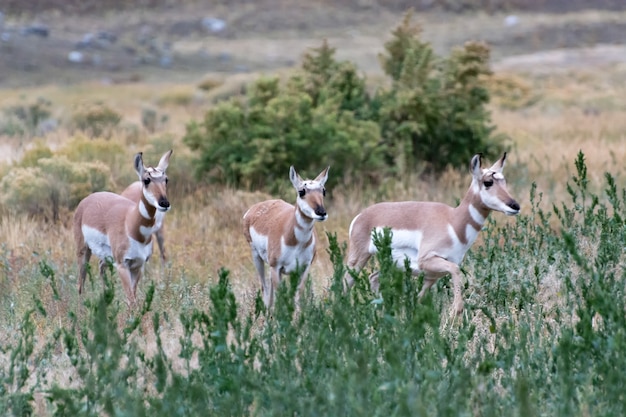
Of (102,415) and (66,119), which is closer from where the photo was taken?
(102,415)

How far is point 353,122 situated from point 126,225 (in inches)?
278

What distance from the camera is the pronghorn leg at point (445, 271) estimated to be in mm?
7488

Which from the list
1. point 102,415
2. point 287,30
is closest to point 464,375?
point 102,415

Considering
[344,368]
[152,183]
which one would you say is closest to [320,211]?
[152,183]

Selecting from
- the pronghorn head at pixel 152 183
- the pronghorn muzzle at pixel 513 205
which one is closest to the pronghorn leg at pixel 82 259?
the pronghorn head at pixel 152 183

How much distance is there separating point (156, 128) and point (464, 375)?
1838cm

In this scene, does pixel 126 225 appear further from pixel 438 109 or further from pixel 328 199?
pixel 438 109

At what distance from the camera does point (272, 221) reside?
8602mm

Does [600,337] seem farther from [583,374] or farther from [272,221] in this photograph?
[272,221]

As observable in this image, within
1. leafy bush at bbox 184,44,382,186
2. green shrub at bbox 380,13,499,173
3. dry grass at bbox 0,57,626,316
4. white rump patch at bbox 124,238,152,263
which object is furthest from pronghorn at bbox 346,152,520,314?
green shrub at bbox 380,13,499,173

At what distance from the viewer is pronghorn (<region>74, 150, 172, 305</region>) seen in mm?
8477

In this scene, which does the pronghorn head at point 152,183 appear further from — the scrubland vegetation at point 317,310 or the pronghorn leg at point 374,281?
the pronghorn leg at point 374,281

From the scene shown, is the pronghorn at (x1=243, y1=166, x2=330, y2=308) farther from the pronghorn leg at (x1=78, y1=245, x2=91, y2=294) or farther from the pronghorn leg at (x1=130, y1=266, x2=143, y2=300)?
the pronghorn leg at (x1=78, y1=245, x2=91, y2=294)

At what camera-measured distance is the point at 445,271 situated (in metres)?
7.75
